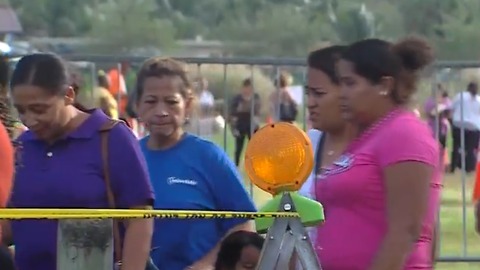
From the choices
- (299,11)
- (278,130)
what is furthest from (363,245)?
(299,11)

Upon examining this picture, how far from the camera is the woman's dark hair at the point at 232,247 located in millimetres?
5449

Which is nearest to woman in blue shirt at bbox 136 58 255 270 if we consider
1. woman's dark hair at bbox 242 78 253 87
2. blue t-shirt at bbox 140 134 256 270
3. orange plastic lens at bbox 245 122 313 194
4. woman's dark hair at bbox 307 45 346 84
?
blue t-shirt at bbox 140 134 256 270

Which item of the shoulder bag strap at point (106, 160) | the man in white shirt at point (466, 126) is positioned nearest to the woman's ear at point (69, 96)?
the shoulder bag strap at point (106, 160)

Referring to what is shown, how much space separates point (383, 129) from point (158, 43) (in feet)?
184

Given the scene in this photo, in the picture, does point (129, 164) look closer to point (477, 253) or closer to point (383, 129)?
point (383, 129)

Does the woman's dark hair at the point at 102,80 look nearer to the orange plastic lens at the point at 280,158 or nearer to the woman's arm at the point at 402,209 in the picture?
the orange plastic lens at the point at 280,158

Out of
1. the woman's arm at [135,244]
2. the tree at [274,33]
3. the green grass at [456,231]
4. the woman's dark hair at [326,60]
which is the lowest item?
the green grass at [456,231]

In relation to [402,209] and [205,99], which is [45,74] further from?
[205,99]

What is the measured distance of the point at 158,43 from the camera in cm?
5984

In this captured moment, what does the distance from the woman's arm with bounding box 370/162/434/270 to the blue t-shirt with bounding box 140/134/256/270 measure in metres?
1.36

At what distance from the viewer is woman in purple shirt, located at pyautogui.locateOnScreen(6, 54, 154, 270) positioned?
4.51 metres

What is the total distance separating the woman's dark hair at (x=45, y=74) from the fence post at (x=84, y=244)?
1.05 metres

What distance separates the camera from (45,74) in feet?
15.1

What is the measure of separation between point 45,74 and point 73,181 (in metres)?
0.39
